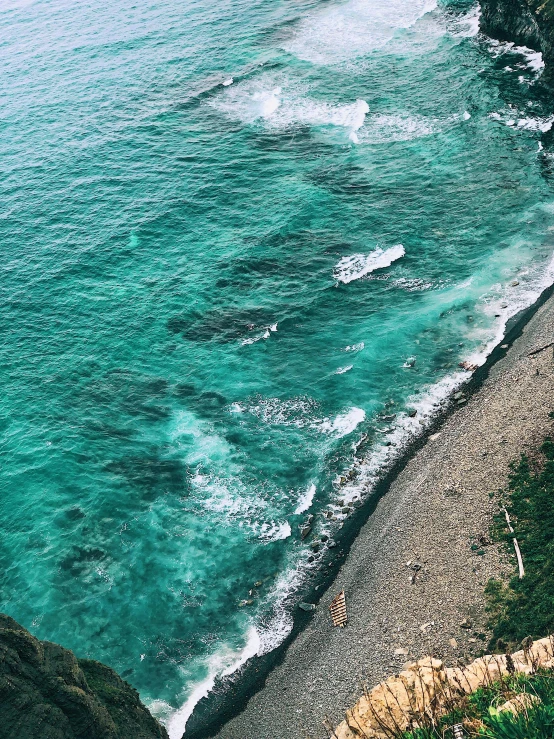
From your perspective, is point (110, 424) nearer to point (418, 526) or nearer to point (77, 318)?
point (77, 318)

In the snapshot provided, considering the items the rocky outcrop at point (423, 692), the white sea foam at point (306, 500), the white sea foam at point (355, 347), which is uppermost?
the rocky outcrop at point (423, 692)

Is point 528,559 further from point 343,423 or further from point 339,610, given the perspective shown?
point 343,423

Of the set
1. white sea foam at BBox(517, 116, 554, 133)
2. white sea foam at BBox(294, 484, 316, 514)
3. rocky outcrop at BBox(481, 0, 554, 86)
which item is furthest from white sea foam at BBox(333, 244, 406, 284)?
rocky outcrop at BBox(481, 0, 554, 86)

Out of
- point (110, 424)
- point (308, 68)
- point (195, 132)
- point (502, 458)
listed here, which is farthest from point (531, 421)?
point (308, 68)

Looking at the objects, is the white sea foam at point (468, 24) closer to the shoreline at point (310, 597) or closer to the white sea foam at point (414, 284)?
the white sea foam at point (414, 284)

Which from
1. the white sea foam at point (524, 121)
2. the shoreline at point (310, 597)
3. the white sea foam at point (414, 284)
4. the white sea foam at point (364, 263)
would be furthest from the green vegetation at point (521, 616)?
the white sea foam at point (524, 121)

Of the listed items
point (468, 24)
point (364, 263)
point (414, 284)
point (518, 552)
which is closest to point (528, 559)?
point (518, 552)
